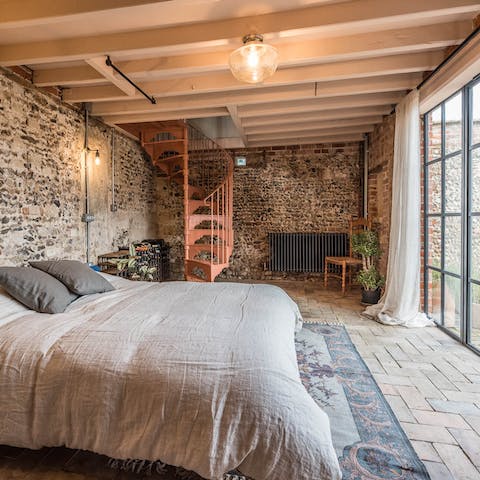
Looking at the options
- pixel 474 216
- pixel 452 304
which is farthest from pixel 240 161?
pixel 452 304

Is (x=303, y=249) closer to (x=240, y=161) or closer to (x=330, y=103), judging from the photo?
(x=240, y=161)

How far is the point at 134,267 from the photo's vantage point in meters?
4.38

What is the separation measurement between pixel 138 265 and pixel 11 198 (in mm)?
2039

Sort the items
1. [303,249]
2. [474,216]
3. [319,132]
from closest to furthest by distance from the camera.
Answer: [474,216] < [319,132] < [303,249]

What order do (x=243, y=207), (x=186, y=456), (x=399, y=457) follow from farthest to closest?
(x=243, y=207)
(x=399, y=457)
(x=186, y=456)

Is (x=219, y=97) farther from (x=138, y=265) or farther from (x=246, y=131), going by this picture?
(x=138, y=265)

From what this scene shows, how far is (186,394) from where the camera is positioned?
1.24 metres

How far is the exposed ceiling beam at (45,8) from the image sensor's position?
81.4 inches

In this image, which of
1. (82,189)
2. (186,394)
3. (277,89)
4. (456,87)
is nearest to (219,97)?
(277,89)

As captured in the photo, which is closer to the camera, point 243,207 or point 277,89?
point 277,89

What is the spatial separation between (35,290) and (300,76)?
Result: 9.99ft

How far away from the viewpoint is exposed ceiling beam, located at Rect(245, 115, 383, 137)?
14.8 feet

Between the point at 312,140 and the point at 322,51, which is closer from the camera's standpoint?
the point at 322,51

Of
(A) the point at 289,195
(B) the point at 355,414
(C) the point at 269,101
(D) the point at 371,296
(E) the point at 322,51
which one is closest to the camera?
(B) the point at 355,414
